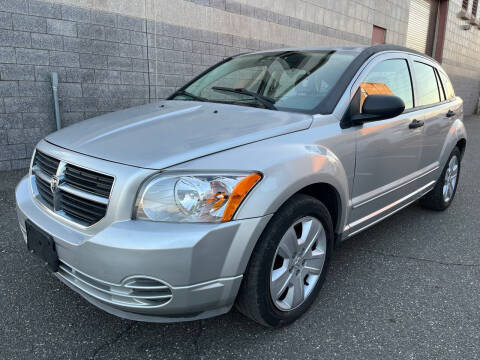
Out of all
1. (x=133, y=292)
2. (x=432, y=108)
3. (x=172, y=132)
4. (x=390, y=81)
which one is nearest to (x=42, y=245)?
(x=133, y=292)

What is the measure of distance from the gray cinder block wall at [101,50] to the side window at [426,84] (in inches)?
172

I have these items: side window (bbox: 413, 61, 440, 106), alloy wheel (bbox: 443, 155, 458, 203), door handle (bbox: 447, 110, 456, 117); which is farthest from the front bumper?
alloy wheel (bbox: 443, 155, 458, 203)

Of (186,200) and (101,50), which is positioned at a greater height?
(101,50)

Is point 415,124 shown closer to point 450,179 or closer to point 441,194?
point 441,194

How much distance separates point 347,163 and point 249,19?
6546 mm

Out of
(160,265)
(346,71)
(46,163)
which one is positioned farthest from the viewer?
(346,71)

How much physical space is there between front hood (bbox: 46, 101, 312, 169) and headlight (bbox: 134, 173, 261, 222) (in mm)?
95

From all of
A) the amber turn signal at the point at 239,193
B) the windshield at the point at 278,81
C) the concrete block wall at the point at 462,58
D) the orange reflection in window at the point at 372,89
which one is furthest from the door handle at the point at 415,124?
the concrete block wall at the point at 462,58

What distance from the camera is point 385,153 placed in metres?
2.78

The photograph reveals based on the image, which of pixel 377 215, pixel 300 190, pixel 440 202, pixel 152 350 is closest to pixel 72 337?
pixel 152 350

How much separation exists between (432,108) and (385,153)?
3.82ft

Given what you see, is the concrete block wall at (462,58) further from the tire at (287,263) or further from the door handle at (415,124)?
the tire at (287,263)

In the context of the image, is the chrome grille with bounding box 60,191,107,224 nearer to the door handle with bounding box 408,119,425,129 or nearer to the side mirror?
the side mirror

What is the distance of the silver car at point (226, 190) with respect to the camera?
170cm
